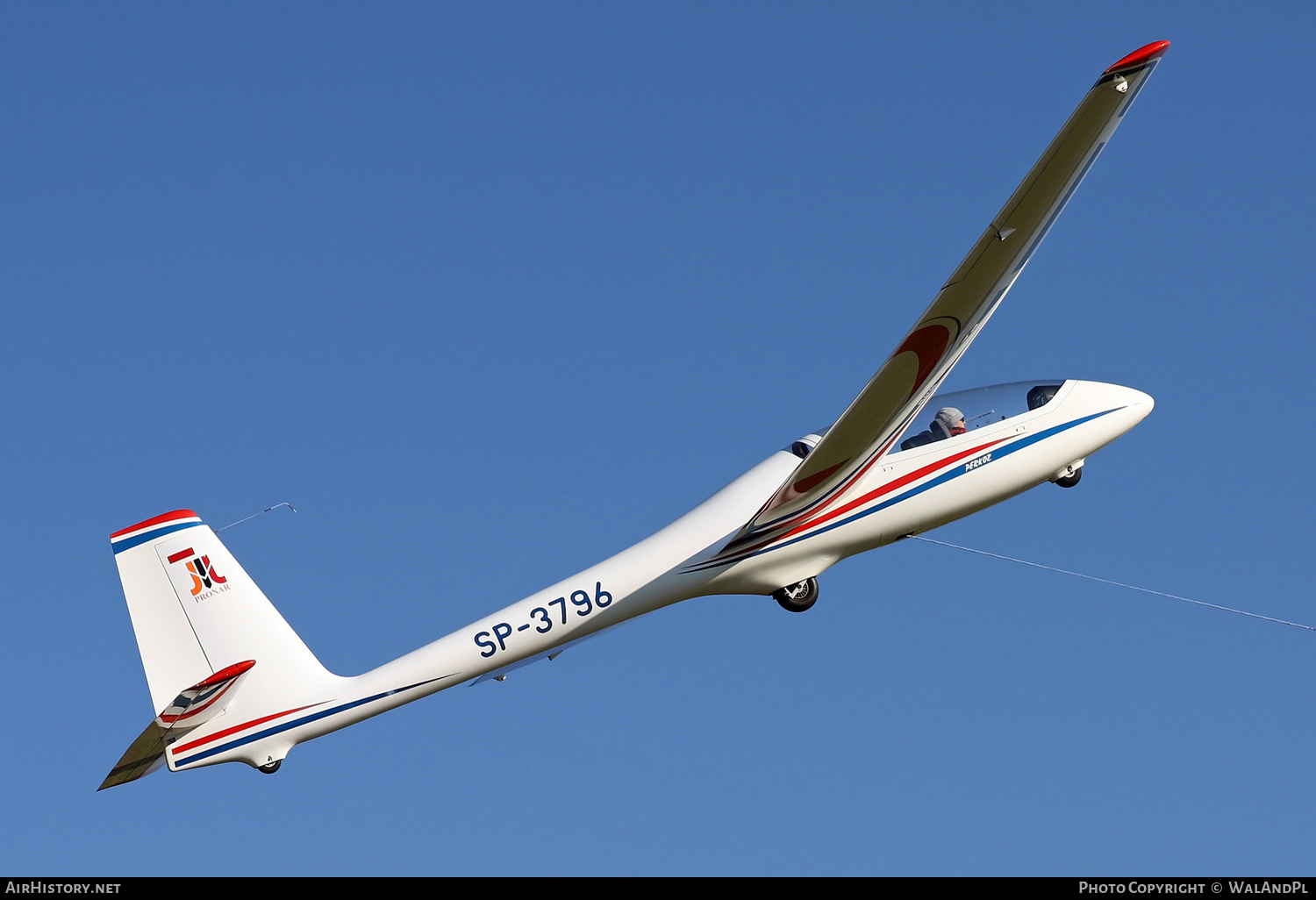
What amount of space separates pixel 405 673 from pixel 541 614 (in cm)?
170

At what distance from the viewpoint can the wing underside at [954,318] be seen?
46.0 ft

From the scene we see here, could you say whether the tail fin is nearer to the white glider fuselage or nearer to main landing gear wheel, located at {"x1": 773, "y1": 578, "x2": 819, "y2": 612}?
Answer: the white glider fuselage

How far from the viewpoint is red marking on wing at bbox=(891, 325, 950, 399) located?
15281 mm

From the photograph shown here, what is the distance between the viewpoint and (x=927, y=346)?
15.4 m

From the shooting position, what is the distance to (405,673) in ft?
51.4

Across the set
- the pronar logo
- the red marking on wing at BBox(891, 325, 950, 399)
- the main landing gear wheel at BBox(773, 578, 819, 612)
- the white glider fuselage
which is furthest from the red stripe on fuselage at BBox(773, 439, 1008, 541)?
the pronar logo

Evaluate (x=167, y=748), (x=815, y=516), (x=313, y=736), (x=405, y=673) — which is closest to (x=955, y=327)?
(x=815, y=516)

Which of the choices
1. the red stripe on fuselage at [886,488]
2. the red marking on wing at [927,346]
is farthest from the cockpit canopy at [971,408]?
the red marking on wing at [927,346]

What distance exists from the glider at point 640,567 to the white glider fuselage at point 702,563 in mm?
19

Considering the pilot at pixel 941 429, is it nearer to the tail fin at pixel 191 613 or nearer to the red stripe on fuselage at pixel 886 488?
the red stripe on fuselage at pixel 886 488

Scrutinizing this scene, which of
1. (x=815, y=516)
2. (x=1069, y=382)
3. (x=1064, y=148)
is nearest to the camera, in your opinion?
(x=1064, y=148)
